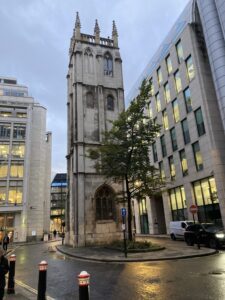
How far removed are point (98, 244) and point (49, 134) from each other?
4895 centimetres

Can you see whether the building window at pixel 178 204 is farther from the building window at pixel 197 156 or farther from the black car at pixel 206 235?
the black car at pixel 206 235

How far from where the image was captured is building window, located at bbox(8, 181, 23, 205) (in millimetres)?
48594

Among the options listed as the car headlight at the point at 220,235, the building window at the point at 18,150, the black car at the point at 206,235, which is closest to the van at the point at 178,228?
the black car at the point at 206,235

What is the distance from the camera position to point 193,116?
3052 cm

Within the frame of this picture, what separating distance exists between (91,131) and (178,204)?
49.5 feet

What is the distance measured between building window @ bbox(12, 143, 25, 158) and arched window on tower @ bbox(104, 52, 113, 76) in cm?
2758

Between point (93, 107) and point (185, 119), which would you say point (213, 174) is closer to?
point (185, 119)

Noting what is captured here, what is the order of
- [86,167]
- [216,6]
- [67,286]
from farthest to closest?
[216,6], [86,167], [67,286]

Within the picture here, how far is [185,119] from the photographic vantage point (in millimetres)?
32438

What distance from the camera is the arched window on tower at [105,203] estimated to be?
2695cm

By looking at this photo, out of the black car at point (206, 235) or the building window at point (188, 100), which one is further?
the building window at point (188, 100)

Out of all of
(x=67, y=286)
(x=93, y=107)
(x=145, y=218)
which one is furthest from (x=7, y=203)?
(x=67, y=286)

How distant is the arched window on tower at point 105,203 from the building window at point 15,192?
89.6 ft

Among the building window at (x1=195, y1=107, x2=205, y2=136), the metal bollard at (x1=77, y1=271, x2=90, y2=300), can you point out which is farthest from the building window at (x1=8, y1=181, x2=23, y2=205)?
the metal bollard at (x1=77, y1=271, x2=90, y2=300)
